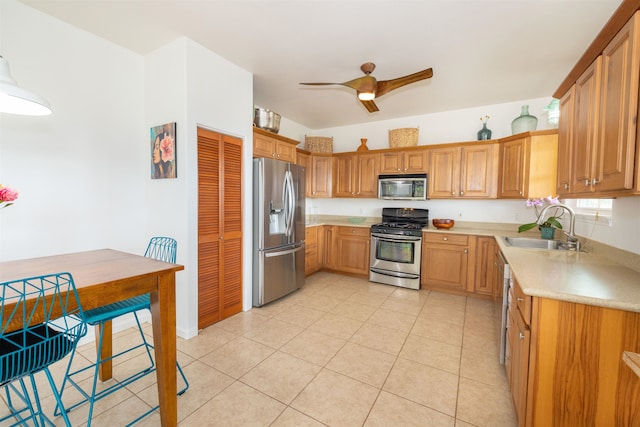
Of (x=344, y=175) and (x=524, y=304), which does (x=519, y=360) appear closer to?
(x=524, y=304)

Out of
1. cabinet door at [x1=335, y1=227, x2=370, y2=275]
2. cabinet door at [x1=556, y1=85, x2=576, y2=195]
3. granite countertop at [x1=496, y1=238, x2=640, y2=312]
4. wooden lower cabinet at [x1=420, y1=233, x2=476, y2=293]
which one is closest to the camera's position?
granite countertop at [x1=496, y1=238, x2=640, y2=312]

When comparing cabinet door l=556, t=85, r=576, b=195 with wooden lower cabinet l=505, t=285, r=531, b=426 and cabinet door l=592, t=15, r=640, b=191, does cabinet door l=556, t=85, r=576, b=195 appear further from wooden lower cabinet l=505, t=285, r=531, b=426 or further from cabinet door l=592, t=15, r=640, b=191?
wooden lower cabinet l=505, t=285, r=531, b=426

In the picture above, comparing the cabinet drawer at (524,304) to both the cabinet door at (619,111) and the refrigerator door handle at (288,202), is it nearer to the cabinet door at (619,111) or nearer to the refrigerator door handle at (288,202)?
the cabinet door at (619,111)

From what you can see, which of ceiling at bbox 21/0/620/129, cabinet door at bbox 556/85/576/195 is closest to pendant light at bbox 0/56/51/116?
ceiling at bbox 21/0/620/129

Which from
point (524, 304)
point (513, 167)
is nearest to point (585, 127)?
point (524, 304)

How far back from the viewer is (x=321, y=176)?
16.1 ft

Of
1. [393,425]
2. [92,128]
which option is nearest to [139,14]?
[92,128]

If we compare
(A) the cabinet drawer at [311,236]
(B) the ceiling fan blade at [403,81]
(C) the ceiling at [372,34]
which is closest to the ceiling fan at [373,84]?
(B) the ceiling fan blade at [403,81]

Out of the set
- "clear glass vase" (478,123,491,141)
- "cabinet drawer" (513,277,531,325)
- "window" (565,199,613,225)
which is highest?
"clear glass vase" (478,123,491,141)

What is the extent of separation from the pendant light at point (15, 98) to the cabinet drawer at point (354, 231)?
374 cm

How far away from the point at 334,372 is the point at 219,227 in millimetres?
1760

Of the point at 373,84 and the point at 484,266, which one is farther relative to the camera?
the point at 484,266

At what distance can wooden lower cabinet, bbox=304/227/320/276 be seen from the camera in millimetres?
4379

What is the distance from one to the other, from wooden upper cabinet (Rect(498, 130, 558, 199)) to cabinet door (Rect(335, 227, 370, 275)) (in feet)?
6.99
